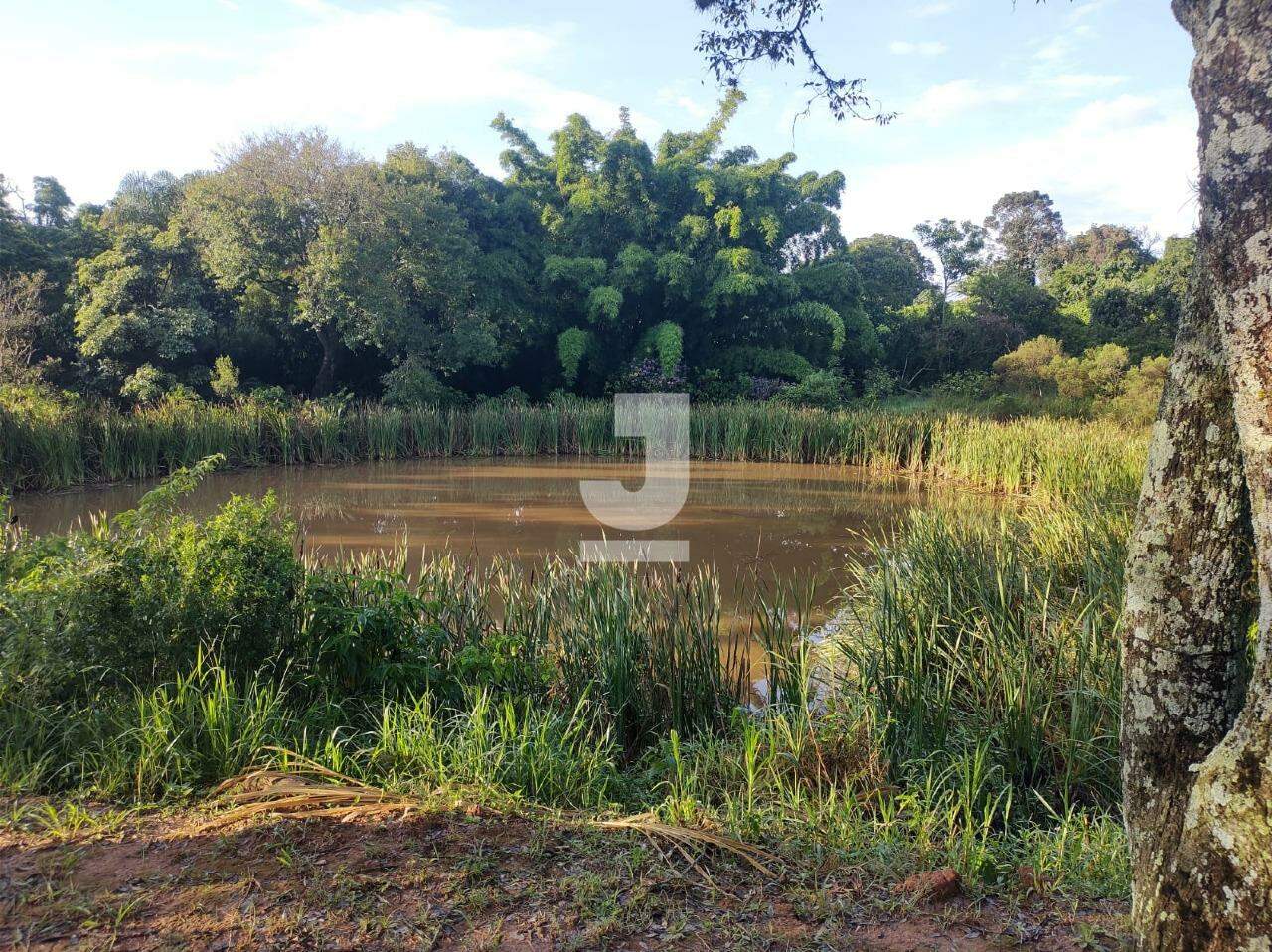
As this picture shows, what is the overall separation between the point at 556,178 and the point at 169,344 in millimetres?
9086

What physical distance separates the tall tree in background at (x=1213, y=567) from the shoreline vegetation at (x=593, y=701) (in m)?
0.53

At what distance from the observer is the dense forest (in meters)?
14.4

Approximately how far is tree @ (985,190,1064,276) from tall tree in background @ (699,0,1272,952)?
30.2m

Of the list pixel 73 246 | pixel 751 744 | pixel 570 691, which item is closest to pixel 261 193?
pixel 73 246

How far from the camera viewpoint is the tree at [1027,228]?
29.5 metres

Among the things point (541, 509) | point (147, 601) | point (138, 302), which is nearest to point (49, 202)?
point (138, 302)

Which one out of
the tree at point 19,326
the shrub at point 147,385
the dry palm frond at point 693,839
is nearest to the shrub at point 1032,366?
the shrub at point 147,385

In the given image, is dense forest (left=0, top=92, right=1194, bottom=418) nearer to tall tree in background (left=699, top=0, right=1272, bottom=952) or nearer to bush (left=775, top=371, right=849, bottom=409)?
bush (left=775, top=371, right=849, bottom=409)

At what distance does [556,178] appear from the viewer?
65.2 ft

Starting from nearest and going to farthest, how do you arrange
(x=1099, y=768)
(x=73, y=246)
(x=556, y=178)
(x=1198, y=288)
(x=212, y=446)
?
(x=1198, y=288)
(x=1099, y=768)
(x=212, y=446)
(x=73, y=246)
(x=556, y=178)

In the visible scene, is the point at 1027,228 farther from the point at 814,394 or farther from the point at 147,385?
the point at 147,385

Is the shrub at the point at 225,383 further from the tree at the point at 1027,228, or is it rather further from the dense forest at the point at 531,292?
the tree at the point at 1027,228

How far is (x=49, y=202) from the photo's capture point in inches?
843

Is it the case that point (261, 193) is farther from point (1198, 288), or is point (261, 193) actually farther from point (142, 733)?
point (1198, 288)
